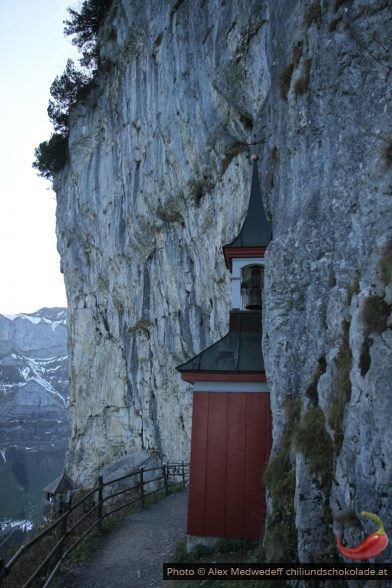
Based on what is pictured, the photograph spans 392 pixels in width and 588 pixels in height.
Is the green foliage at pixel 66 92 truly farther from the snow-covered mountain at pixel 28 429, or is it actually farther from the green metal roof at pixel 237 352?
the snow-covered mountain at pixel 28 429

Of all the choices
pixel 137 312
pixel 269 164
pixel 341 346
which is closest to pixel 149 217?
pixel 137 312

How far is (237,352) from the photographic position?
405 inches

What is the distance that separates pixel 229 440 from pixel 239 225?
1010 cm

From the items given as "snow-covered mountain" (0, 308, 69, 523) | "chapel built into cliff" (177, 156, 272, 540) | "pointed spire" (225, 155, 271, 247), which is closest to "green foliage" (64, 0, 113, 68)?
"pointed spire" (225, 155, 271, 247)

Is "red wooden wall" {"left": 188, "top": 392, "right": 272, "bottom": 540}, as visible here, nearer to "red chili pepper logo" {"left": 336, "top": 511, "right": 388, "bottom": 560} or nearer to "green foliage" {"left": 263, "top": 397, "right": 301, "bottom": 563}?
"green foliage" {"left": 263, "top": 397, "right": 301, "bottom": 563}

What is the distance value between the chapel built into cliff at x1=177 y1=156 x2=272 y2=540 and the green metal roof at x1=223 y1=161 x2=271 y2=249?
8.28ft

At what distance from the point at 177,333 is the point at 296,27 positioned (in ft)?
54.1

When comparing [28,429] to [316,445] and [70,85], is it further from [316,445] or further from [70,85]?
[316,445]

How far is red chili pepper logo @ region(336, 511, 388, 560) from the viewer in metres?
4.59

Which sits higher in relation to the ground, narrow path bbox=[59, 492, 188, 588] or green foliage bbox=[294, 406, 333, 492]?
green foliage bbox=[294, 406, 333, 492]

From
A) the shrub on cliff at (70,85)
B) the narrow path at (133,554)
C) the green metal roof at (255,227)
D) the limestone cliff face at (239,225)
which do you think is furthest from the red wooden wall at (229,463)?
the shrub on cliff at (70,85)

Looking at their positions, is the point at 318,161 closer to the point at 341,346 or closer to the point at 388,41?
the point at 388,41

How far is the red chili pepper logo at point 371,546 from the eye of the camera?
15.1 feet

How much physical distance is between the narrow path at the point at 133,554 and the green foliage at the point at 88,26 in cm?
3082
